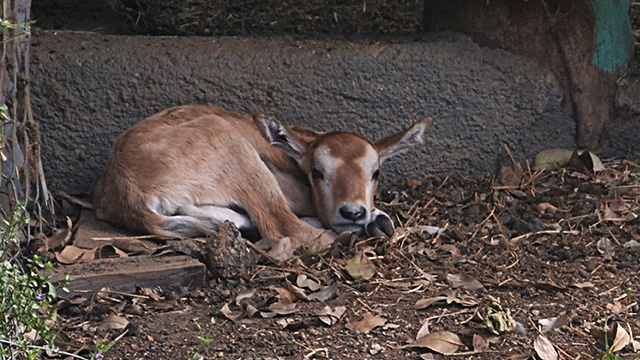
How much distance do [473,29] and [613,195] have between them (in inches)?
55.5

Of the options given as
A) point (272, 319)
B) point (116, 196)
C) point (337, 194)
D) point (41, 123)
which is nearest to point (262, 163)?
point (337, 194)

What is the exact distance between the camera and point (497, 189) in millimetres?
6691

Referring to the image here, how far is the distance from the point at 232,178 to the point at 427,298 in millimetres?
Result: 1618

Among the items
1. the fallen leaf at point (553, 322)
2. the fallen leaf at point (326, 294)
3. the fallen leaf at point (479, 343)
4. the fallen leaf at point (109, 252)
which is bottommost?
the fallen leaf at point (109, 252)

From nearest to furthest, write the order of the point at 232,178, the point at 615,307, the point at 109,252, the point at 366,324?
the point at 366,324 < the point at 615,307 < the point at 109,252 < the point at 232,178

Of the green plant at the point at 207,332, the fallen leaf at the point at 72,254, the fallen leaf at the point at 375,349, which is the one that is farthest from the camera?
the fallen leaf at the point at 72,254

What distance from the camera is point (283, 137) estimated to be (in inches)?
247

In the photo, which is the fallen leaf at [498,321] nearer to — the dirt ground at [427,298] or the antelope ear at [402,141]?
the dirt ground at [427,298]

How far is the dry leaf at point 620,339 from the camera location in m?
4.38

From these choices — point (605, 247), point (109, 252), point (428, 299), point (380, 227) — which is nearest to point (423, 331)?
point (428, 299)

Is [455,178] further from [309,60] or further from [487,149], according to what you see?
[309,60]

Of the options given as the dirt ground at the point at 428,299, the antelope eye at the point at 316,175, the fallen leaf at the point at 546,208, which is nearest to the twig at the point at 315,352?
the dirt ground at the point at 428,299

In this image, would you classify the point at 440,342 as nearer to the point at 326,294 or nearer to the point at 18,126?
the point at 326,294

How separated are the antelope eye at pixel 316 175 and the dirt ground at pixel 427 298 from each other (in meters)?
0.50
